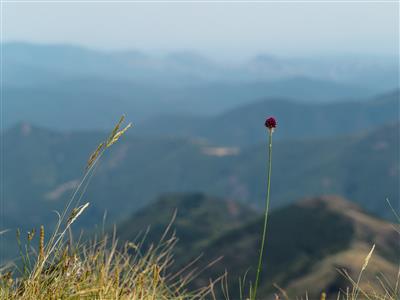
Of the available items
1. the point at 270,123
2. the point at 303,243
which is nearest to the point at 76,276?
the point at 270,123

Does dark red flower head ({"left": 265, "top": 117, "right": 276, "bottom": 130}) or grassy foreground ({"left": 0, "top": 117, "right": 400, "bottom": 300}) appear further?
grassy foreground ({"left": 0, "top": 117, "right": 400, "bottom": 300})

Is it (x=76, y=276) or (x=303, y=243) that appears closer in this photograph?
(x=76, y=276)

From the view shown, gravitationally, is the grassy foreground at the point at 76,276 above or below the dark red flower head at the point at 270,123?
below

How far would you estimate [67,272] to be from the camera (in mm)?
4855

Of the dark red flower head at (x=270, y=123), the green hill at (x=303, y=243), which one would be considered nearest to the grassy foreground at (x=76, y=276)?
the dark red flower head at (x=270, y=123)

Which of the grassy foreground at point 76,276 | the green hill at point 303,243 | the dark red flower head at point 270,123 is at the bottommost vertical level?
the green hill at point 303,243

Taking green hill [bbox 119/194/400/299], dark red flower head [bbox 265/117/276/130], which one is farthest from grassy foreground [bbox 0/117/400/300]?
green hill [bbox 119/194/400/299]

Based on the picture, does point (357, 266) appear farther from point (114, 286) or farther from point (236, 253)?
point (114, 286)

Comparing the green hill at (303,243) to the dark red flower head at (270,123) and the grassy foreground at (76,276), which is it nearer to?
the grassy foreground at (76,276)

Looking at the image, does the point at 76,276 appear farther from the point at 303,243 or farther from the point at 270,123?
the point at 303,243

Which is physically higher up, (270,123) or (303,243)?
(270,123)

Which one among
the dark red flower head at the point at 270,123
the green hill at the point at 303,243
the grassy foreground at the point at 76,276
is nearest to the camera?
the dark red flower head at the point at 270,123

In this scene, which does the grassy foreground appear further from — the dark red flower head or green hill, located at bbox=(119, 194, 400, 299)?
green hill, located at bbox=(119, 194, 400, 299)

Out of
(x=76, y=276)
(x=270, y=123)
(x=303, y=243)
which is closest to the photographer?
(x=270, y=123)
